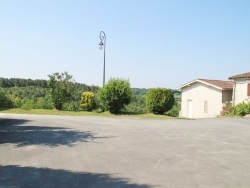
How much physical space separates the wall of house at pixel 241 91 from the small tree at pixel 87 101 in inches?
568

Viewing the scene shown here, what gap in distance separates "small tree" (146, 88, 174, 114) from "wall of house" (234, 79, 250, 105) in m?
6.63

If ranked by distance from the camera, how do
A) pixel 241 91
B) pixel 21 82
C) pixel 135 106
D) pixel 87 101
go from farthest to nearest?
pixel 21 82 → pixel 135 106 → pixel 87 101 → pixel 241 91

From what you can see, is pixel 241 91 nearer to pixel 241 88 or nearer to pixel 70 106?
pixel 241 88

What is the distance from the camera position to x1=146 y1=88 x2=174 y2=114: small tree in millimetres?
27500

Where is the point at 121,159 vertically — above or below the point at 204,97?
below

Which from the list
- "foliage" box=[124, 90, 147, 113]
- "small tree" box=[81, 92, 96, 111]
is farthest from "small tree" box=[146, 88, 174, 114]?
"small tree" box=[81, 92, 96, 111]

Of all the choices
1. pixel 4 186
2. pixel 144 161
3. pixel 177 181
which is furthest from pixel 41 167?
pixel 177 181

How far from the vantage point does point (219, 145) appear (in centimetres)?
1144

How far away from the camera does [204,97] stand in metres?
31.5

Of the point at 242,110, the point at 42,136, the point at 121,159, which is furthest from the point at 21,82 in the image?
the point at 121,159

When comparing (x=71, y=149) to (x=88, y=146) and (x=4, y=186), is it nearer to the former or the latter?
(x=88, y=146)

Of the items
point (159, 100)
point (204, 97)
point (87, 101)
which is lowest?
point (87, 101)

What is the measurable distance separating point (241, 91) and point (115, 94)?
1247cm

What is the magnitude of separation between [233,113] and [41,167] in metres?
22.5
